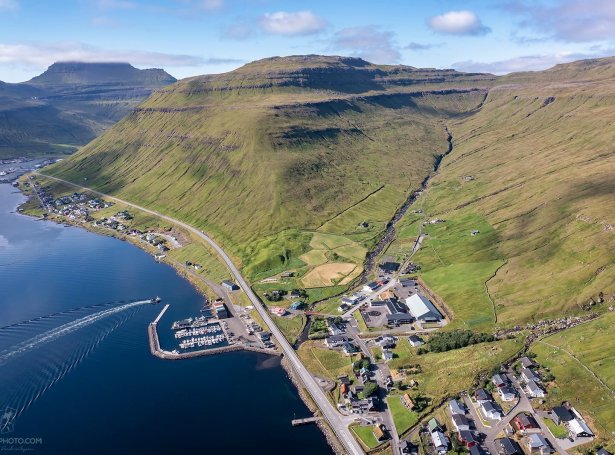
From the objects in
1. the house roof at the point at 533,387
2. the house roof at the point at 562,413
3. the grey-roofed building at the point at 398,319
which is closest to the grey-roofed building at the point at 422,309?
the grey-roofed building at the point at 398,319

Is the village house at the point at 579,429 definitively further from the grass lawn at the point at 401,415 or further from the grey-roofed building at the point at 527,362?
the grass lawn at the point at 401,415

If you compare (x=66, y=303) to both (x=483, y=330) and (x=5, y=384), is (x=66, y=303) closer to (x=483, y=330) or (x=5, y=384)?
(x=5, y=384)

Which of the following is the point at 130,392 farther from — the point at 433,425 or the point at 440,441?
the point at 440,441

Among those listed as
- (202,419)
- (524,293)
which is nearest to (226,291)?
(202,419)

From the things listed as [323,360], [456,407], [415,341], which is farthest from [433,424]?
[323,360]

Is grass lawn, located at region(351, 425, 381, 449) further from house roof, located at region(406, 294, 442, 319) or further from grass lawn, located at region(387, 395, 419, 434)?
house roof, located at region(406, 294, 442, 319)

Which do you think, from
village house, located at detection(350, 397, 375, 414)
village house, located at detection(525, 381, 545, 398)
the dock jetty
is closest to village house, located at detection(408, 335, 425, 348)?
village house, located at detection(350, 397, 375, 414)
